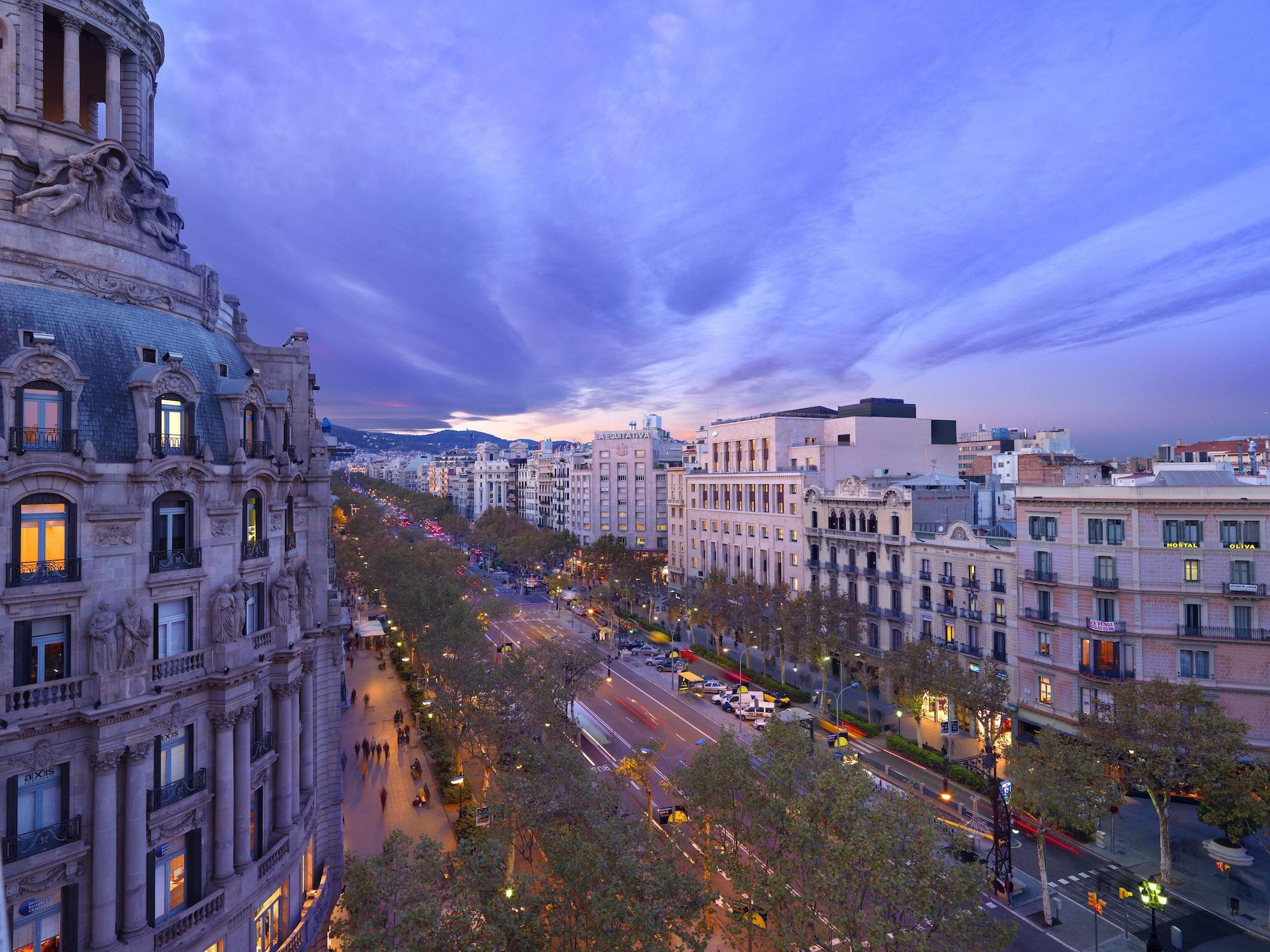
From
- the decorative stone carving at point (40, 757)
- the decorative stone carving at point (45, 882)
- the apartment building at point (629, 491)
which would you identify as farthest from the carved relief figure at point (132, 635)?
the apartment building at point (629, 491)

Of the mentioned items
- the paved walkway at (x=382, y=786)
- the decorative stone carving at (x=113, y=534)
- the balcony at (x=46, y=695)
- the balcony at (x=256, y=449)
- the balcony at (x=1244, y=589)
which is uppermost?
the balcony at (x=256, y=449)

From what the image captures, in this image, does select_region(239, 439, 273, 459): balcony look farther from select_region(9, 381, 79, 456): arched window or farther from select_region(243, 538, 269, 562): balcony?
select_region(9, 381, 79, 456): arched window

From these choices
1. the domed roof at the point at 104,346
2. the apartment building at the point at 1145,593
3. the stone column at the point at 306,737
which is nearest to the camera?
the domed roof at the point at 104,346

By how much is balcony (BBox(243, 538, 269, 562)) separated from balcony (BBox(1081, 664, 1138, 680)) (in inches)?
2003

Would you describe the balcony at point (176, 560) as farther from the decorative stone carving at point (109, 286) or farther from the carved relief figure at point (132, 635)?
the decorative stone carving at point (109, 286)

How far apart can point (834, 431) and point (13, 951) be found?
266ft

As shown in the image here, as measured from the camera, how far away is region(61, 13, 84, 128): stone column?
26.4 m

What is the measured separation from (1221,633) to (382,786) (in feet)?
183

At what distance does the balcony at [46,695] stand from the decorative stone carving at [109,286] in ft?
43.9

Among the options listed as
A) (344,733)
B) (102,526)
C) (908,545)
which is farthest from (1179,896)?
(344,733)

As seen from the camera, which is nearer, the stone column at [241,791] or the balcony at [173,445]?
the balcony at [173,445]

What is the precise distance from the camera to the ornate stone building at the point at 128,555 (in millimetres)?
20672

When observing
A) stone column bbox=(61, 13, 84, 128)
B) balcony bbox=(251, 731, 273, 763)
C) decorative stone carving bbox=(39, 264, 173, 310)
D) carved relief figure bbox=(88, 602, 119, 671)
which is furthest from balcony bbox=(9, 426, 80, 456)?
stone column bbox=(61, 13, 84, 128)

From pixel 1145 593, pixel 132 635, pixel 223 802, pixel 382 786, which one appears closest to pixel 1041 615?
pixel 1145 593
